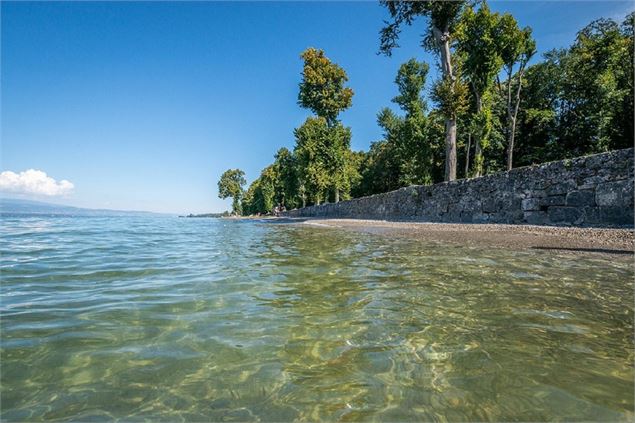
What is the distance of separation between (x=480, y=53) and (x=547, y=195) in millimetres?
11735

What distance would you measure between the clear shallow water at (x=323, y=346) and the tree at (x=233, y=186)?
89983 millimetres

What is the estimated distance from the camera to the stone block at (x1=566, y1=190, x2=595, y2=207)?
9.77 metres

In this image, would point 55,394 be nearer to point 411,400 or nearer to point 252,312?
point 252,312

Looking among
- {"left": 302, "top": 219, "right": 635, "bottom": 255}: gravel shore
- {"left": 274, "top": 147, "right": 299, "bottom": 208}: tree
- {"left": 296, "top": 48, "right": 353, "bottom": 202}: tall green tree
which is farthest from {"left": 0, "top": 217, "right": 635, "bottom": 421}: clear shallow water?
{"left": 274, "top": 147, "right": 299, "bottom": 208}: tree

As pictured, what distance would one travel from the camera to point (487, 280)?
431cm

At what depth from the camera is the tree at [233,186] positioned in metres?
92.4

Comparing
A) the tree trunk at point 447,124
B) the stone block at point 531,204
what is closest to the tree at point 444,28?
the tree trunk at point 447,124

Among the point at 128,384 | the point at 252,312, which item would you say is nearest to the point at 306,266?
the point at 252,312

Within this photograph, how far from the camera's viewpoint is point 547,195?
1124 cm

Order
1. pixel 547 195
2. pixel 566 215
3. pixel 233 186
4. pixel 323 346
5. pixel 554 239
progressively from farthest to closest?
1. pixel 233 186
2. pixel 547 195
3. pixel 566 215
4. pixel 554 239
5. pixel 323 346

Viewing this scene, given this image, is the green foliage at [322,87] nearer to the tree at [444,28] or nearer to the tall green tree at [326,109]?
the tall green tree at [326,109]

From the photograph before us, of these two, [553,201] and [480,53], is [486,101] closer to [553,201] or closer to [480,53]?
[480,53]

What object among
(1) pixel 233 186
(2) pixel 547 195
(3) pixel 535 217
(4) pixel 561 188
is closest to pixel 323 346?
(4) pixel 561 188

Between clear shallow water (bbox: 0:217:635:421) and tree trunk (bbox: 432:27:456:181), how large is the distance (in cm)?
1352
